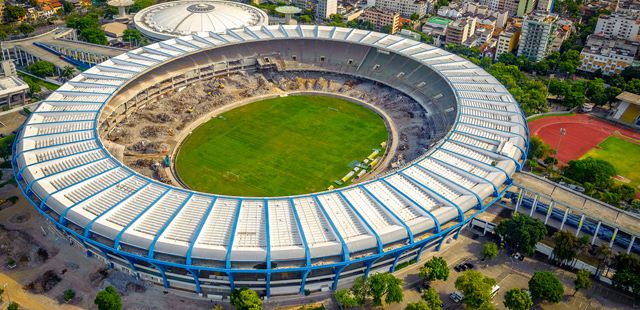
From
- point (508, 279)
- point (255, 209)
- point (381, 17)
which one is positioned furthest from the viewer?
point (381, 17)

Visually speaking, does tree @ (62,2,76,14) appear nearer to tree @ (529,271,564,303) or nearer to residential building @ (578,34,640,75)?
residential building @ (578,34,640,75)

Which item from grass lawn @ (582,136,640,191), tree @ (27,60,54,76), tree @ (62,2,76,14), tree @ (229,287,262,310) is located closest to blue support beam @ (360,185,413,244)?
tree @ (229,287,262,310)

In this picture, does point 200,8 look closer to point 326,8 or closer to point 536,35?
point 326,8

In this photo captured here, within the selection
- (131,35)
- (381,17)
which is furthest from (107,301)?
(381,17)

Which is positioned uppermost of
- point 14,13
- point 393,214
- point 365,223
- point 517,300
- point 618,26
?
point 618,26

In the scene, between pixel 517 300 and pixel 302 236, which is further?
pixel 517 300

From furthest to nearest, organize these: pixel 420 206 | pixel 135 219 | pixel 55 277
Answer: pixel 420 206, pixel 55 277, pixel 135 219

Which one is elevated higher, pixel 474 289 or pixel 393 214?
pixel 393 214

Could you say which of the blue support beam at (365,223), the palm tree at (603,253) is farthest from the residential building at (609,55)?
the blue support beam at (365,223)

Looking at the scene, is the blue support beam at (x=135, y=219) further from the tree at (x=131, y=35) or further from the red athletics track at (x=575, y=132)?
the tree at (x=131, y=35)
